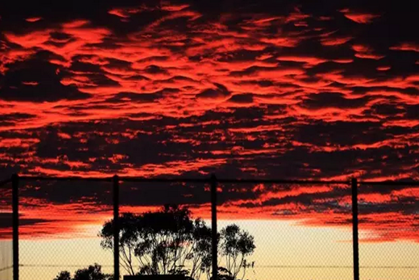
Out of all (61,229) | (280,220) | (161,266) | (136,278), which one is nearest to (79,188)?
(61,229)

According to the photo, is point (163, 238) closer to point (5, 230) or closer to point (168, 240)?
point (168, 240)

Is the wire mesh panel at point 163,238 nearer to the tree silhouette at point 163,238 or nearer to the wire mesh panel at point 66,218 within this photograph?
the tree silhouette at point 163,238

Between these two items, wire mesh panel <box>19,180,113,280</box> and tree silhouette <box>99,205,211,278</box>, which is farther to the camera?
tree silhouette <box>99,205,211,278</box>

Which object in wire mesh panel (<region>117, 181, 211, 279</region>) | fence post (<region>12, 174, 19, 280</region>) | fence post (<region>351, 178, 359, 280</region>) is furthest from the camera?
wire mesh panel (<region>117, 181, 211, 279</region>)

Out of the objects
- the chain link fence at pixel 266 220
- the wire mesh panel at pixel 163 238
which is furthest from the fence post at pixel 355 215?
the wire mesh panel at pixel 163 238

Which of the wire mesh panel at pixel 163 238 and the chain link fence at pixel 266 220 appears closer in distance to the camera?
the chain link fence at pixel 266 220

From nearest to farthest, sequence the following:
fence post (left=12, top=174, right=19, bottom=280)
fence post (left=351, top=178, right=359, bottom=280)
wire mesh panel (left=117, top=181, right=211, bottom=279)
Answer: fence post (left=12, top=174, right=19, bottom=280), fence post (left=351, top=178, right=359, bottom=280), wire mesh panel (left=117, top=181, right=211, bottom=279)

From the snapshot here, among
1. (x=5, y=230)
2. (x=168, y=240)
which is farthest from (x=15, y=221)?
(x=168, y=240)

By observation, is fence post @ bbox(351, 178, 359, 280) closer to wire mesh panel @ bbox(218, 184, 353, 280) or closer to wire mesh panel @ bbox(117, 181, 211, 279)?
wire mesh panel @ bbox(218, 184, 353, 280)

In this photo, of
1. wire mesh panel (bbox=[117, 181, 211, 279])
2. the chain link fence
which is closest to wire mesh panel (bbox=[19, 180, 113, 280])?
the chain link fence

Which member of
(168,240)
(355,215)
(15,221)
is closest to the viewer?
(15,221)

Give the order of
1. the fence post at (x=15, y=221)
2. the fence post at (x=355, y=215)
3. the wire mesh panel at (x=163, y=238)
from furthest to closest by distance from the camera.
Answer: the wire mesh panel at (x=163, y=238)
the fence post at (x=355, y=215)
the fence post at (x=15, y=221)

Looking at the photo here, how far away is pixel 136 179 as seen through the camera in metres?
13.6

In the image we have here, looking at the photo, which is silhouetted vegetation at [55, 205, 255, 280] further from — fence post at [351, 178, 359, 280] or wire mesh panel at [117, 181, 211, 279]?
fence post at [351, 178, 359, 280]
